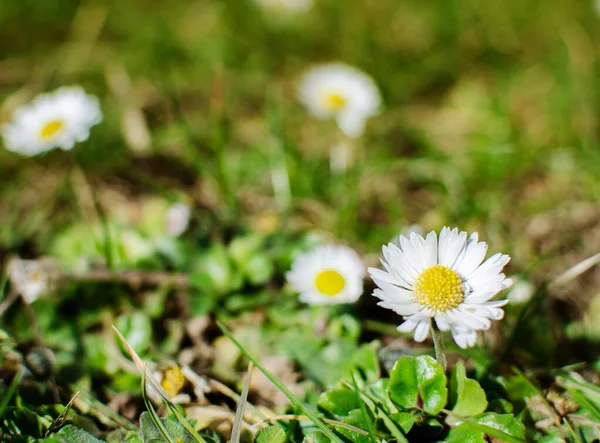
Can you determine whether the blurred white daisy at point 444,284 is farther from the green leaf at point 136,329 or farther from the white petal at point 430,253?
the green leaf at point 136,329

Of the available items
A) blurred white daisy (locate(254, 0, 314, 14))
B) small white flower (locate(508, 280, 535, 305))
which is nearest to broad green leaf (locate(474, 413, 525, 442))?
small white flower (locate(508, 280, 535, 305))

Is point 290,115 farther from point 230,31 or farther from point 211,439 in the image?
point 211,439

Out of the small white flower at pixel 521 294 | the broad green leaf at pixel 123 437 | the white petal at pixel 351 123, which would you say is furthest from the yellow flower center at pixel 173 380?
the white petal at pixel 351 123

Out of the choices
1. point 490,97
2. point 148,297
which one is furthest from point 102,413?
point 490,97

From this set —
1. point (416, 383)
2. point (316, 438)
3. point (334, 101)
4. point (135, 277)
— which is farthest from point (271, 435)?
point (334, 101)

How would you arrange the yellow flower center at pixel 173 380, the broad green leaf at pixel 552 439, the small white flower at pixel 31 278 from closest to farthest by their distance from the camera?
1. the broad green leaf at pixel 552 439
2. the yellow flower center at pixel 173 380
3. the small white flower at pixel 31 278

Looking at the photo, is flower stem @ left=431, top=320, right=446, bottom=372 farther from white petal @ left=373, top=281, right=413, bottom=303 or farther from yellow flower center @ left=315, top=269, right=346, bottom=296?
yellow flower center @ left=315, top=269, right=346, bottom=296
